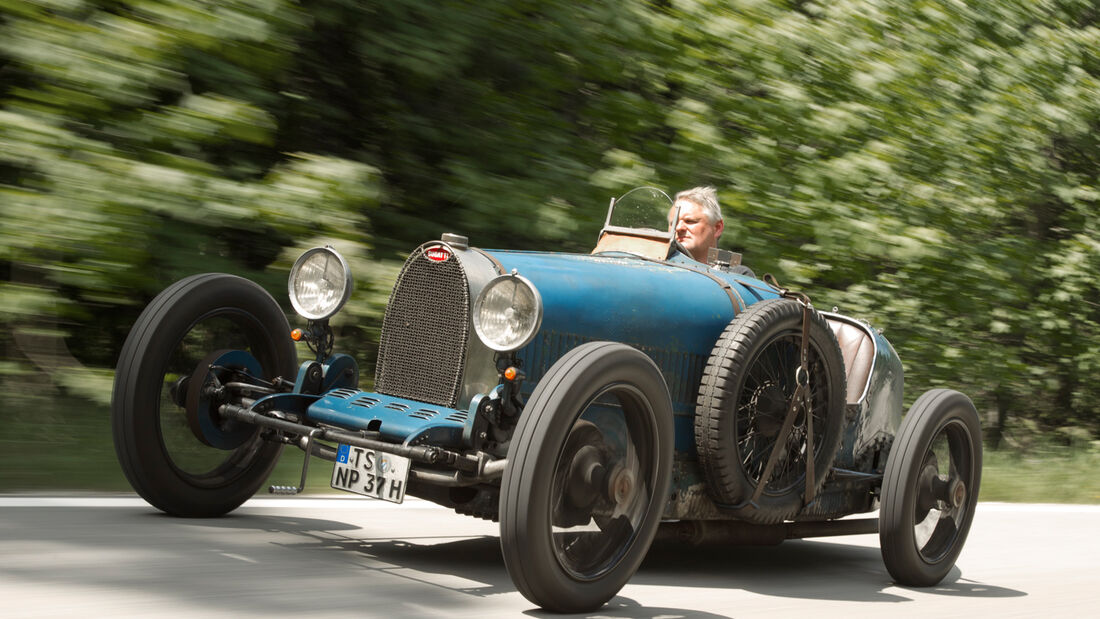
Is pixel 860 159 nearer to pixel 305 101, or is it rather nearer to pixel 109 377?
pixel 305 101

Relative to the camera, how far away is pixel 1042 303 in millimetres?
15109

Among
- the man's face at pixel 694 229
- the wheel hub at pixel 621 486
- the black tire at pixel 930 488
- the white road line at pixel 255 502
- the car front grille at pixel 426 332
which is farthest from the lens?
the man's face at pixel 694 229

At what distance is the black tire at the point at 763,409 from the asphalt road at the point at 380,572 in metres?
0.42

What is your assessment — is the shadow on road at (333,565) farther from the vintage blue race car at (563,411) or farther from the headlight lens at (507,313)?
the headlight lens at (507,313)

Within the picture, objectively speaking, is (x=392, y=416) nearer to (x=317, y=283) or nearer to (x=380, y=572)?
(x=380, y=572)

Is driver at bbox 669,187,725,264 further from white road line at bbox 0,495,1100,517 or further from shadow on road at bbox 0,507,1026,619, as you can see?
white road line at bbox 0,495,1100,517

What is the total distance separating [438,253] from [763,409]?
160 centimetres

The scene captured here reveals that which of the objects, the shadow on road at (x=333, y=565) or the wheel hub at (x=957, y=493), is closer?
the shadow on road at (x=333, y=565)

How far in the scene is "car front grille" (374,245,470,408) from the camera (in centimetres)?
499

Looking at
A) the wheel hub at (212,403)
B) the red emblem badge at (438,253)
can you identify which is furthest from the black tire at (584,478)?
the wheel hub at (212,403)

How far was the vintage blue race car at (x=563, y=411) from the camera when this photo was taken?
4.42m

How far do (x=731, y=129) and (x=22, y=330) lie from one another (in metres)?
6.13

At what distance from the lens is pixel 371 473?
449 centimetres

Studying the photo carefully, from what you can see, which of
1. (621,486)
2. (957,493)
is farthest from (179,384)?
(957,493)
